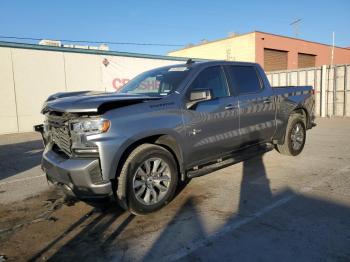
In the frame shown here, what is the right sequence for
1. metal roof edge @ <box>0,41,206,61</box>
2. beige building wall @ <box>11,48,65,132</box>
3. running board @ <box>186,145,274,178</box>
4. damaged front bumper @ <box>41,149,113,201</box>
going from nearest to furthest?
damaged front bumper @ <box>41,149,113,201</box>
running board @ <box>186,145,274,178</box>
metal roof edge @ <box>0,41,206,61</box>
beige building wall @ <box>11,48,65,132</box>

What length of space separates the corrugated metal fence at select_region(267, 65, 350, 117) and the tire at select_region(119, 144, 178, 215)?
1483 centimetres

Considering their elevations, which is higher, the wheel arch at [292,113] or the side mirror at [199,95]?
the side mirror at [199,95]

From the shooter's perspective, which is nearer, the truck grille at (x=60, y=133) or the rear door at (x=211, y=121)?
the truck grille at (x=60, y=133)

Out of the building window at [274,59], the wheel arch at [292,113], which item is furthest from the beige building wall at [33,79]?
the building window at [274,59]

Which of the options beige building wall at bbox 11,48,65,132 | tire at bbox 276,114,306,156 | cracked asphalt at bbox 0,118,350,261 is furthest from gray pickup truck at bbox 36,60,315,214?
beige building wall at bbox 11,48,65,132

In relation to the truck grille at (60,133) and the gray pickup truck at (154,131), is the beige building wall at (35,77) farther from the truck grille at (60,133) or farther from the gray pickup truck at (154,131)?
the truck grille at (60,133)

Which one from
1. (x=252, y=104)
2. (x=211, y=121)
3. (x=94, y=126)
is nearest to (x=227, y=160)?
(x=211, y=121)

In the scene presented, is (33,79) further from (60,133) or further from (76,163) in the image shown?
(76,163)

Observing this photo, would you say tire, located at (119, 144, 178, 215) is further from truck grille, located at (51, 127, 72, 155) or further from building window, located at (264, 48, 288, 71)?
building window, located at (264, 48, 288, 71)

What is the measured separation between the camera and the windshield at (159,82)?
15.8 feet

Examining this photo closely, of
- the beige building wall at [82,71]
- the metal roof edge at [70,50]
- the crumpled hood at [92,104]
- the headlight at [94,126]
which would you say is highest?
the metal roof edge at [70,50]

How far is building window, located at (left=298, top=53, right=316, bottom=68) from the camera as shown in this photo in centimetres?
3534

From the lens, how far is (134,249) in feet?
11.0

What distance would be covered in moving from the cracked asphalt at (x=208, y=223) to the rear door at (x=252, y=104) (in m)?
0.72
